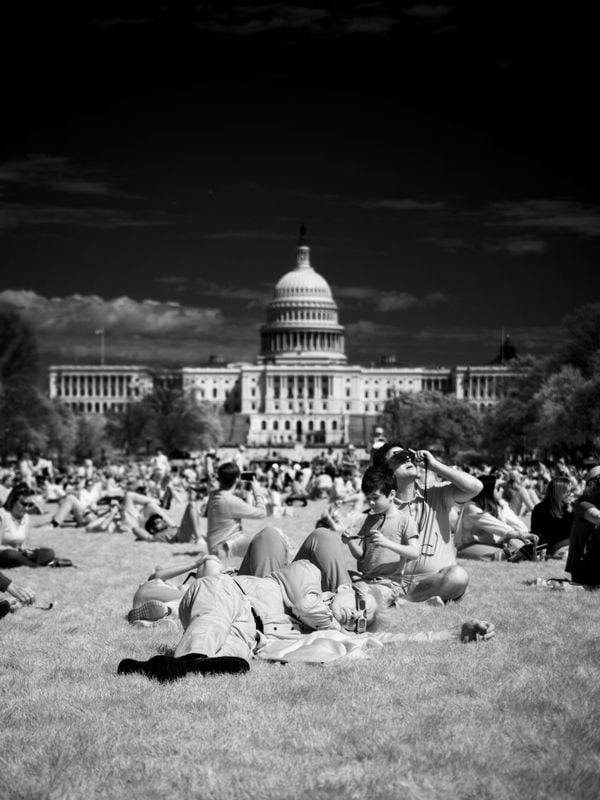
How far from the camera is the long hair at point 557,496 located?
14.7m

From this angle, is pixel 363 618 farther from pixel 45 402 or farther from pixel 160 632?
pixel 45 402

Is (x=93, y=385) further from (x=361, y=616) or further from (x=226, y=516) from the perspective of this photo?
(x=361, y=616)

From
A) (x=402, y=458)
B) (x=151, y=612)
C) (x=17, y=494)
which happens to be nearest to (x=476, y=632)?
(x=402, y=458)

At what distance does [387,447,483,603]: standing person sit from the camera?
981 centimetres

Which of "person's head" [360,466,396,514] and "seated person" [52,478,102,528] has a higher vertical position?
"person's head" [360,466,396,514]

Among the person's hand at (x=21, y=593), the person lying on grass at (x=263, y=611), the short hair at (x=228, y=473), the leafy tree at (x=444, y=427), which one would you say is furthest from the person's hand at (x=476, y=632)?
the leafy tree at (x=444, y=427)

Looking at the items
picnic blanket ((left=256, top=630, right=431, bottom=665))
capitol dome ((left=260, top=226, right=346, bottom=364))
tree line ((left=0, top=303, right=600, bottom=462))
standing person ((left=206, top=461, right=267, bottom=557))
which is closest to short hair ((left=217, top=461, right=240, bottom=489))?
standing person ((left=206, top=461, right=267, bottom=557))

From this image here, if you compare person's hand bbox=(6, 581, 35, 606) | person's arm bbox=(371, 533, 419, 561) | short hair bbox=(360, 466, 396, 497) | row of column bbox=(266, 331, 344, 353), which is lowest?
person's hand bbox=(6, 581, 35, 606)

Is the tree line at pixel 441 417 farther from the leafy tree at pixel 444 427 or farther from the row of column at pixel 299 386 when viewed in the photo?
the row of column at pixel 299 386

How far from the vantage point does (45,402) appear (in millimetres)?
65438

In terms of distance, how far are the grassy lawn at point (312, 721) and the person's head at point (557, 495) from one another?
17.9 feet

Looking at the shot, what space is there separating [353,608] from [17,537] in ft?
24.3

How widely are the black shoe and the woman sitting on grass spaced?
27.5ft

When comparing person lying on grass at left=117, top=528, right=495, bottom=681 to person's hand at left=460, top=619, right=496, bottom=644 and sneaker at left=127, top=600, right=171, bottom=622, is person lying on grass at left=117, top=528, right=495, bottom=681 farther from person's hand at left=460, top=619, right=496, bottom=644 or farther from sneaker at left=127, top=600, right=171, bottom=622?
sneaker at left=127, top=600, right=171, bottom=622
